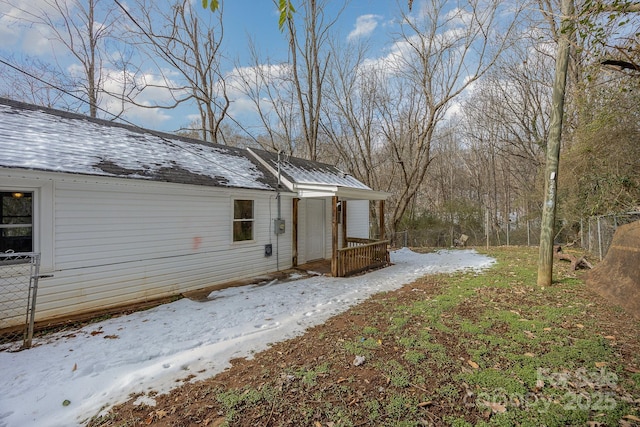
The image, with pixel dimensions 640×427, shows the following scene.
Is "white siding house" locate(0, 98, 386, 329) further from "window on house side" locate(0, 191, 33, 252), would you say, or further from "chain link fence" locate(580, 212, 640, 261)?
"chain link fence" locate(580, 212, 640, 261)

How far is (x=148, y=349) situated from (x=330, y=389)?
8.76ft

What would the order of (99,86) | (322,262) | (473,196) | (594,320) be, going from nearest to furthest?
(594,320) → (322,262) → (99,86) → (473,196)

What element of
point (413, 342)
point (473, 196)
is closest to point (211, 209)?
point (413, 342)

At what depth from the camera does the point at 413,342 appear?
4.00 metres

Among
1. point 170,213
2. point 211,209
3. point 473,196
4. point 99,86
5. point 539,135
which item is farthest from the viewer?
point 473,196

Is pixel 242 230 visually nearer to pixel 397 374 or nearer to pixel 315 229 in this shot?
pixel 315 229

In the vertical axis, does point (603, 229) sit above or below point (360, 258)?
above

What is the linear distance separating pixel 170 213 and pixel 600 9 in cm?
779

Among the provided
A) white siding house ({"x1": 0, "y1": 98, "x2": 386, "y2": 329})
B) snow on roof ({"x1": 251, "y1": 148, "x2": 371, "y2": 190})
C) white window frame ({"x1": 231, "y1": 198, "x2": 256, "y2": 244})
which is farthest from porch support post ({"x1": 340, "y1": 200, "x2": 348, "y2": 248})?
white window frame ({"x1": 231, "y1": 198, "x2": 256, "y2": 244})

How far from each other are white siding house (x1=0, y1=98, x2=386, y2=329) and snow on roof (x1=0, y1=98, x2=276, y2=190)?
0.03m

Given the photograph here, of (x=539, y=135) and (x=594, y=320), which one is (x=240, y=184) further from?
(x=539, y=135)

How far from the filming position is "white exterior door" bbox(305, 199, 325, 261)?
35.3 ft

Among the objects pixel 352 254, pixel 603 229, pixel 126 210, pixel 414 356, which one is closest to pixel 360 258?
pixel 352 254

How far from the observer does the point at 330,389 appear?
2994 millimetres
